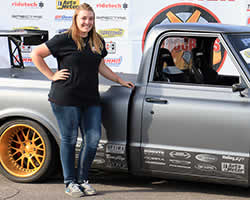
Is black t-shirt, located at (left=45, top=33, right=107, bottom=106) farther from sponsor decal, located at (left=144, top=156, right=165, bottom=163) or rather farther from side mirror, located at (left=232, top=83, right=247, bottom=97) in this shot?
side mirror, located at (left=232, top=83, right=247, bottom=97)

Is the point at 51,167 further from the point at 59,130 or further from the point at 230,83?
the point at 230,83

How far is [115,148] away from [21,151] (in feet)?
3.46

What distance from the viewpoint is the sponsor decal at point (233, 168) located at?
4527mm

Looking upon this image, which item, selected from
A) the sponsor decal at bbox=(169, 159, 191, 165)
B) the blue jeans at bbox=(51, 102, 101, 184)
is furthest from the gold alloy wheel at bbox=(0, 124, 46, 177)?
the sponsor decal at bbox=(169, 159, 191, 165)

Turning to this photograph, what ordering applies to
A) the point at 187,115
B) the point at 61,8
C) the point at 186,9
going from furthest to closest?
the point at 61,8 < the point at 186,9 < the point at 187,115

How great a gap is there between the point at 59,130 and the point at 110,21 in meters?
6.03

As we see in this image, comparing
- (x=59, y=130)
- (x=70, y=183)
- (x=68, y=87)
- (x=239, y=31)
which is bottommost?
(x=70, y=183)

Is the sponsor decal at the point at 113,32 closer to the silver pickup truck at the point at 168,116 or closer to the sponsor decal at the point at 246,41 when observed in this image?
the silver pickup truck at the point at 168,116

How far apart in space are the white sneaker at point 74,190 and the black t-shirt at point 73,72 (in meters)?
0.80

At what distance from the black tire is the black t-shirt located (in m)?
0.62

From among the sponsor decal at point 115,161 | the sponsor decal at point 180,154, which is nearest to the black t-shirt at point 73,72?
the sponsor decal at point 115,161

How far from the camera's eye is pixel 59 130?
198 inches

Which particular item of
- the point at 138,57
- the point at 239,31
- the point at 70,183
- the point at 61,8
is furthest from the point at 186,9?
the point at 70,183

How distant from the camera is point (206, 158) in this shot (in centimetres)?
462
